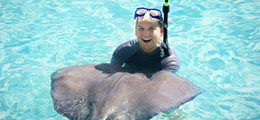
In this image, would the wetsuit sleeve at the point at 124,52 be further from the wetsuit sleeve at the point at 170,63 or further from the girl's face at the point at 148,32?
the wetsuit sleeve at the point at 170,63

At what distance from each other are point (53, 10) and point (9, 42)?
238cm

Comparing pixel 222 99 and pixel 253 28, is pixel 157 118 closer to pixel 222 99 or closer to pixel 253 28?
pixel 222 99

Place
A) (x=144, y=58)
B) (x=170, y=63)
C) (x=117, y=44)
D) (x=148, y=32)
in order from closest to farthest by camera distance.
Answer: (x=148, y=32)
(x=170, y=63)
(x=144, y=58)
(x=117, y=44)

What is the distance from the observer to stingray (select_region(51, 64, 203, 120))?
2.92m

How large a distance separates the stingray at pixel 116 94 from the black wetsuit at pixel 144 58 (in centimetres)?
56

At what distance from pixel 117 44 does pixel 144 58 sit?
253 centimetres

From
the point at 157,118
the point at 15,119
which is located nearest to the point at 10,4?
the point at 15,119

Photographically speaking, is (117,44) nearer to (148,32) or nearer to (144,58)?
(144,58)

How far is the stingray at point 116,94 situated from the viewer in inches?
115

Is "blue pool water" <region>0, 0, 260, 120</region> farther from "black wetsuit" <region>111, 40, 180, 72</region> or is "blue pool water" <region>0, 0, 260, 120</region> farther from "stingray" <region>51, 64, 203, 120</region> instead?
"stingray" <region>51, 64, 203, 120</region>

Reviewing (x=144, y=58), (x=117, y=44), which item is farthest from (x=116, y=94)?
(x=117, y=44)

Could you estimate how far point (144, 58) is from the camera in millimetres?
4352

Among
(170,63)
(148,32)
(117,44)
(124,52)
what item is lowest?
(117,44)

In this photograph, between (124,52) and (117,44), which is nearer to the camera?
(124,52)
